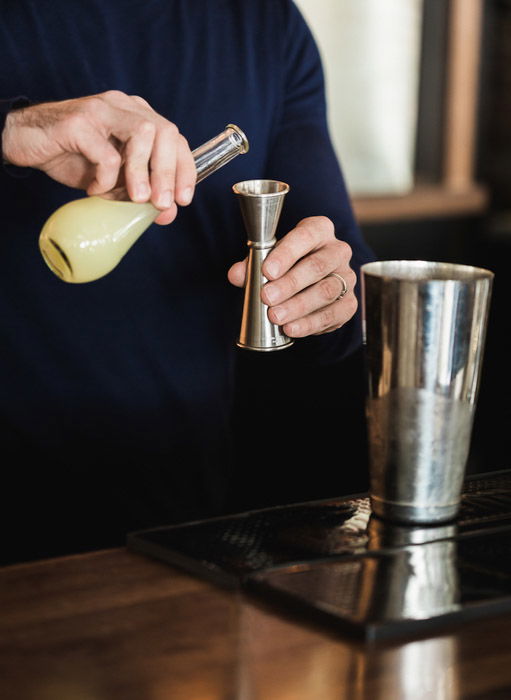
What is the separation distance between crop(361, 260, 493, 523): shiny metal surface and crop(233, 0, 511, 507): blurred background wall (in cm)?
155

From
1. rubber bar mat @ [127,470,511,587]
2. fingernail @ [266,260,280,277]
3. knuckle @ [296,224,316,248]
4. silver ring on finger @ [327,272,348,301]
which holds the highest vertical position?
knuckle @ [296,224,316,248]

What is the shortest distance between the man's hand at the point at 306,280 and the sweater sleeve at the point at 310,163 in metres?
0.28

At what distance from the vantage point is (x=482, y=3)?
347 cm

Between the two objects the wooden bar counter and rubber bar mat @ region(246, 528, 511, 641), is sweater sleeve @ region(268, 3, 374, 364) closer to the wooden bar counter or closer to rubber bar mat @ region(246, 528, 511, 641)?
rubber bar mat @ region(246, 528, 511, 641)

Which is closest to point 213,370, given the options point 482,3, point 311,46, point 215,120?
point 215,120

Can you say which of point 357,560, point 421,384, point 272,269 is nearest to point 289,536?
point 357,560

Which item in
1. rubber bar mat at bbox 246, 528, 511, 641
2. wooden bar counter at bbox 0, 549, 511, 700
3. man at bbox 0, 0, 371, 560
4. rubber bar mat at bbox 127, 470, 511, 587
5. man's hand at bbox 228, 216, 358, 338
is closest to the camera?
wooden bar counter at bbox 0, 549, 511, 700

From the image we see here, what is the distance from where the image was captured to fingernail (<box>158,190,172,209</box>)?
4.01ft

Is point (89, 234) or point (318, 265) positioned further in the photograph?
point (318, 265)

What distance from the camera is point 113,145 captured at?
1308mm

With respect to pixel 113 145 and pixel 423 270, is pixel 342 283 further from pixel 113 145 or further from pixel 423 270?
pixel 113 145

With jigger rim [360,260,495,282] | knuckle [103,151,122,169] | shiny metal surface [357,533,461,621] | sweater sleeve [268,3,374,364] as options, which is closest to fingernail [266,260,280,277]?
jigger rim [360,260,495,282]

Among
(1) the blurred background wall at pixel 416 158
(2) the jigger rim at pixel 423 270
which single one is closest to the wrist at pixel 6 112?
(2) the jigger rim at pixel 423 270

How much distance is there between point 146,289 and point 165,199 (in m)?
0.58
